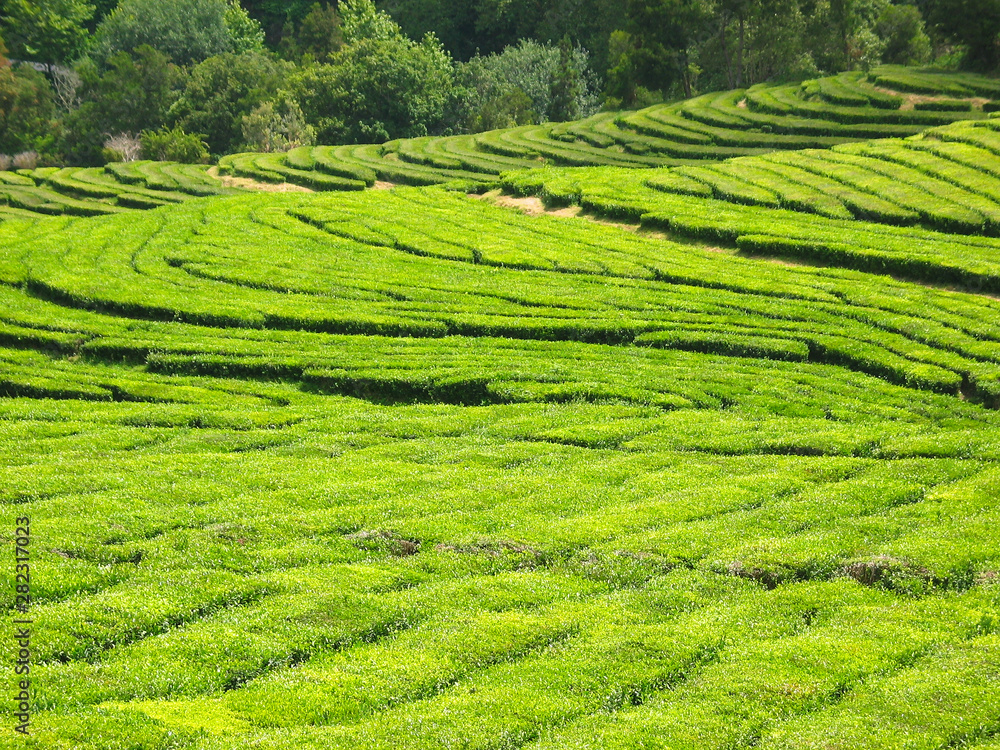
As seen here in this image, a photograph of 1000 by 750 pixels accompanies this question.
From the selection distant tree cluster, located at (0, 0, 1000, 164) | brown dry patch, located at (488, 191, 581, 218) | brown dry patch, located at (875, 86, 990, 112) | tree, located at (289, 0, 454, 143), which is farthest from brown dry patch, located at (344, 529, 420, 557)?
tree, located at (289, 0, 454, 143)

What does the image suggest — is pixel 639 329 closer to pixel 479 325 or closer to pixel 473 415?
pixel 479 325

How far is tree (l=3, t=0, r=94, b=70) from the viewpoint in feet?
475

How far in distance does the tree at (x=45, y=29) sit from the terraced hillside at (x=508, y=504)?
11969 centimetres

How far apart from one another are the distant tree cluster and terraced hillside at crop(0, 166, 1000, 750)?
192 ft

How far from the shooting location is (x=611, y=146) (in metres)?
84.8

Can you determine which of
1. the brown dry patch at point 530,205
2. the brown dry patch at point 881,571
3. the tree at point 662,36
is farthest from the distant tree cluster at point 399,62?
the brown dry patch at point 881,571

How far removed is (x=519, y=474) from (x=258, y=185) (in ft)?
215

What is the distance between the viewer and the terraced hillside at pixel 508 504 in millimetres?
14953

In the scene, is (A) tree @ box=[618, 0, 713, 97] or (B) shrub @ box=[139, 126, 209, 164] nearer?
(A) tree @ box=[618, 0, 713, 97]

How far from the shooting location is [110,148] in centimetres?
12250

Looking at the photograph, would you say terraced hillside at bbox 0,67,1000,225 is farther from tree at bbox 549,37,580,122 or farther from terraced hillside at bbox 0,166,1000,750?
terraced hillside at bbox 0,166,1000,750

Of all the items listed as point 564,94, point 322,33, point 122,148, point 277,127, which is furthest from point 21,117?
point 564,94

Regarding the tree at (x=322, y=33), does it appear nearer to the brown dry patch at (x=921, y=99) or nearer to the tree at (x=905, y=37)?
the tree at (x=905, y=37)

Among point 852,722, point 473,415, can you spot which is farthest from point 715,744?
point 473,415
